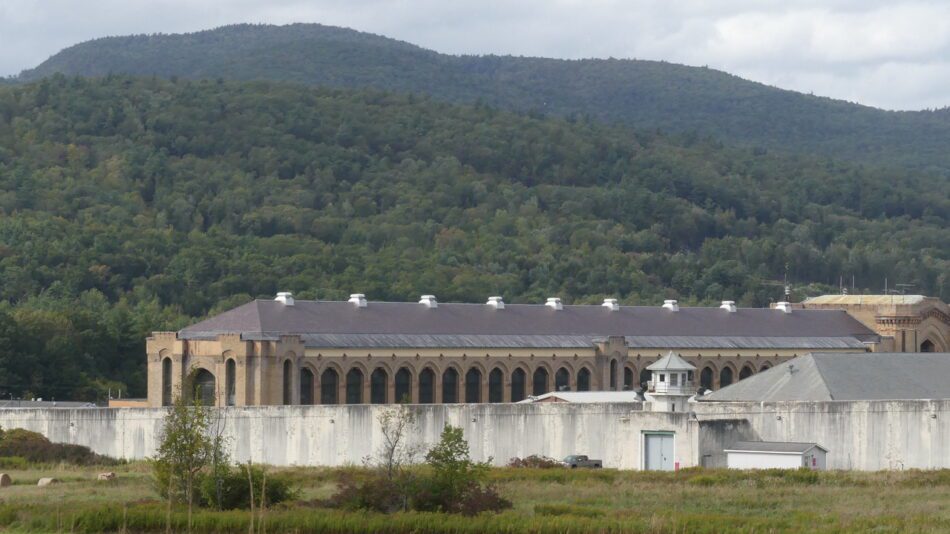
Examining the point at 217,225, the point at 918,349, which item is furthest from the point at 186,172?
the point at 918,349

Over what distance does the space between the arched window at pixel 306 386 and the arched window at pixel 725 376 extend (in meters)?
24.9

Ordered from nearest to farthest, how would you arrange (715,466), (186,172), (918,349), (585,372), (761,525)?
1. (761,525)
2. (715,466)
3. (585,372)
4. (918,349)
5. (186,172)

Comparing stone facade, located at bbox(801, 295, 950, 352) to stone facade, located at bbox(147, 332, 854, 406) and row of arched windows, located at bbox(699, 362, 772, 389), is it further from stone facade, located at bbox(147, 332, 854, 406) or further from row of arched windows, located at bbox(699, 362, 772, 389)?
stone facade, located at bbox(147, 332, 854, 406)

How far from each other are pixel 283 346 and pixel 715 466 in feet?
93.5

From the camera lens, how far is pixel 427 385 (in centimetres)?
9106

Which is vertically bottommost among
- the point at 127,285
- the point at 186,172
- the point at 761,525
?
the point at 761,525

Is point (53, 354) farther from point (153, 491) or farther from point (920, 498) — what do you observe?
point (920, 498)

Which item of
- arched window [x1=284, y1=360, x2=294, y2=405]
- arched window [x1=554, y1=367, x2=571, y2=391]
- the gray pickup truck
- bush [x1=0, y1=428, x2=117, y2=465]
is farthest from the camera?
arched window [x1=554, y1=367, x2=571, y2=391]

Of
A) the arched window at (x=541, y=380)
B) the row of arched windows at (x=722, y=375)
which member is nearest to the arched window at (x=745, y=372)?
the row of arched windows at (x=722, y=375)

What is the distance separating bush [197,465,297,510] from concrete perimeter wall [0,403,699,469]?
57.4ft

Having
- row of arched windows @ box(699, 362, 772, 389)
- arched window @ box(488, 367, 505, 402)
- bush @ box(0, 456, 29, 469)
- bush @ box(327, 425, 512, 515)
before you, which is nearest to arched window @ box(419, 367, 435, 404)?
arched window @ box(488, 367, 505, 402)

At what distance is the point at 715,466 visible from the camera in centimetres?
6209

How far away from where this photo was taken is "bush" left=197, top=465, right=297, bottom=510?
149 feet

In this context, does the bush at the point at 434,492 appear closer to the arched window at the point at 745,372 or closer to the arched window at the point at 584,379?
the arched window at the point at 584,379
